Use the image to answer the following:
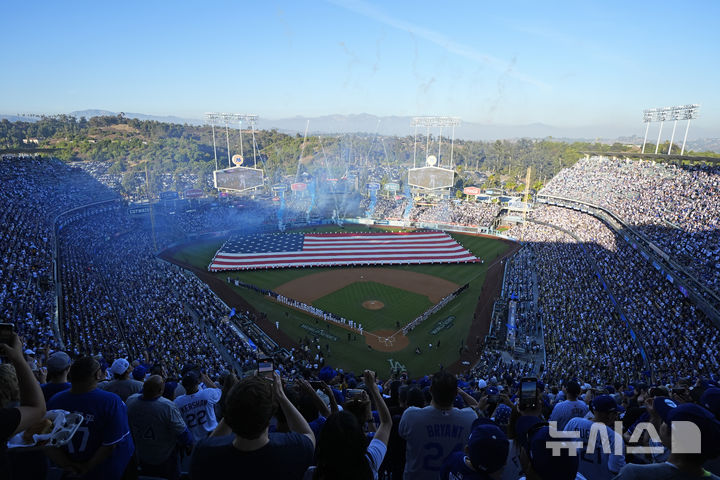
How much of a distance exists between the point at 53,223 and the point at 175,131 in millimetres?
66296

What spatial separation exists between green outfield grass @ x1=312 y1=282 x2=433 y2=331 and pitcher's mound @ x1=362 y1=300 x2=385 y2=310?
0.28 m

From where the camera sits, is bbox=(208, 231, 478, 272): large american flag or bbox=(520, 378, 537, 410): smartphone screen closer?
bbox=(520, 378, 537, 410): smartphone screen

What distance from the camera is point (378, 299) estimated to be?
32.6 meters

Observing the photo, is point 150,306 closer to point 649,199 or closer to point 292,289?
point 292,289

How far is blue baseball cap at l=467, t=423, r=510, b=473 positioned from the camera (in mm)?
3082

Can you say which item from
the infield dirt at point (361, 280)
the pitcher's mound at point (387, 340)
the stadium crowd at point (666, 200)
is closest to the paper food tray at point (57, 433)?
the pitcher's mound at point (387, 340)

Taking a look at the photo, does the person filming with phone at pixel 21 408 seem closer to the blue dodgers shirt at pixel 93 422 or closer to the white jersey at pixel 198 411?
the blue dodgers shirt at pixel 93 422

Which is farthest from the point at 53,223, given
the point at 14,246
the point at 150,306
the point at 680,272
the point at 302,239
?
the point at 680,272

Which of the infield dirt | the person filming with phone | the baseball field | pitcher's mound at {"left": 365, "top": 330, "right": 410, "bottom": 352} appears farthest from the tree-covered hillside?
the person filming with phone

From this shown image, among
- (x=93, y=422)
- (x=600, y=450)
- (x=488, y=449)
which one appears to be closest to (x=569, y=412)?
(x=600, y=450)

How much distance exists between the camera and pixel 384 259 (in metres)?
42.5

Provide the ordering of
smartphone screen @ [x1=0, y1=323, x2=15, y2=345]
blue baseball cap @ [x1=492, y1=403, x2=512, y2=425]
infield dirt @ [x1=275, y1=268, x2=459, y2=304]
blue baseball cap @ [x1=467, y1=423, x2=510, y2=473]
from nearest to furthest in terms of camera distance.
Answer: blue baseball cap @ [x1=467, y1=423, x2=510, y2=473] < smartphone screen @ [x1=0, y1=323, x2=15, y2=345] < blue baseball cap @ [x1=492, y1=403, x2=512, y2=425] < infield dirt @ [x1=275, y1=268, x2=459, y2=304]

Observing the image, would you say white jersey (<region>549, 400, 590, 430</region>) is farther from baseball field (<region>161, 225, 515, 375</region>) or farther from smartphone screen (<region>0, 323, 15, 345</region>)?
baseball field (<region>161, 225, 515, 375</region>)

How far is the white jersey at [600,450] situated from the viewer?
4.88 meters
